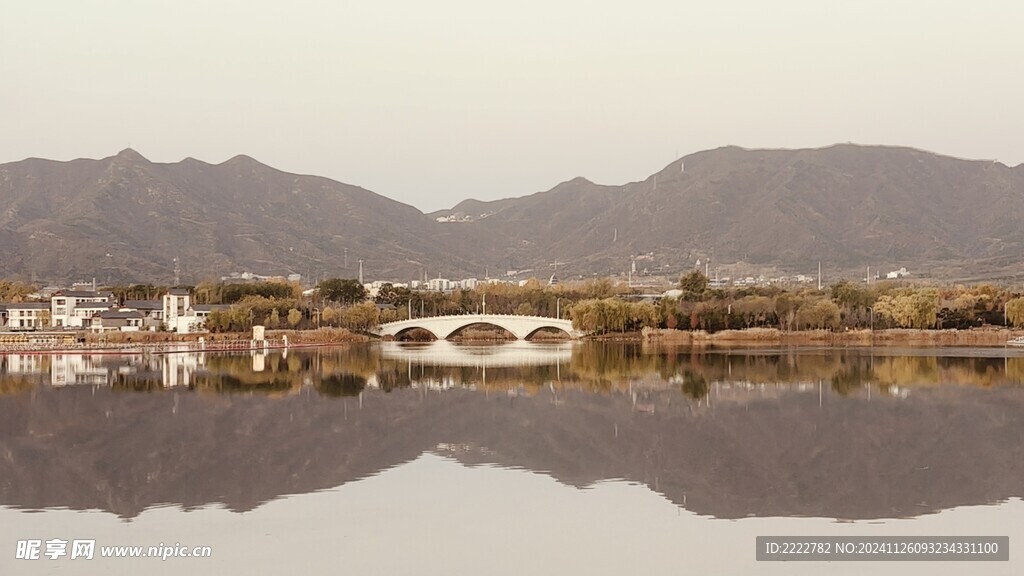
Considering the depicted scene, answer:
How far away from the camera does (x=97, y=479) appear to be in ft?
67.3

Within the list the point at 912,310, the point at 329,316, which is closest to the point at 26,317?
the point at 329,316

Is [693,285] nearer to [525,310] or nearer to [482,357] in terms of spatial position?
[525,310]

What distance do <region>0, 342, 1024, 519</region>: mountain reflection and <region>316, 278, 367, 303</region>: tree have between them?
50.9 m

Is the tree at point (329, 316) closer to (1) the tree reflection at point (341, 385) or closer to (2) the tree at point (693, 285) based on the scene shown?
(2) the tree at point (693, 285)

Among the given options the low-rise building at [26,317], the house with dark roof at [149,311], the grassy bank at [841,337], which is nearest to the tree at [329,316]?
the house with dark roof at [149,311]

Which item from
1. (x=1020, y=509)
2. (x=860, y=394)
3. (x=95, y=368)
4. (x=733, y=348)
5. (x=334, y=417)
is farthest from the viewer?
(x=733, y=348)

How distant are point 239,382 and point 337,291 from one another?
59.9m

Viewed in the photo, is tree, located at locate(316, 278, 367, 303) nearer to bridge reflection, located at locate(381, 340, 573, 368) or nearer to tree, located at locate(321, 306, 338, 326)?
tree, located at locate(321, 306, 338, 326)

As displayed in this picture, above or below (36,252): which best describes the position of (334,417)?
below

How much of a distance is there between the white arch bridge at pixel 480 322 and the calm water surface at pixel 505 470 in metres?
44.6

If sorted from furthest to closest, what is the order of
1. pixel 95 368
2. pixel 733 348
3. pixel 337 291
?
pixel 337 291, pixel 733 348, pixel 95 368

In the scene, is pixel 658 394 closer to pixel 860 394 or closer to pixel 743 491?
pixel 860 394

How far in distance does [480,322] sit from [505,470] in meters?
66.6

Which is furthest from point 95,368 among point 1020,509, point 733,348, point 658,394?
point 1020,509
